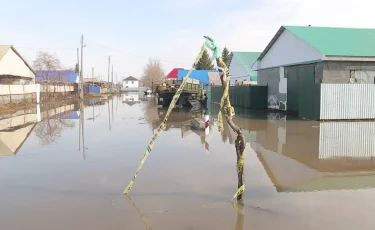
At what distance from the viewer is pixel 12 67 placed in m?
37.6

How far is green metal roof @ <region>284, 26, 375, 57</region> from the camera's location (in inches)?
763

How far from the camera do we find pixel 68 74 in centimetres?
6512

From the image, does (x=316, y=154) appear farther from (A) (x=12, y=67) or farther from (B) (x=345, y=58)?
(A) (x=12, y=67)

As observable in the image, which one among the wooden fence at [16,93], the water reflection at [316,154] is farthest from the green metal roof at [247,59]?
the water reflection at [316,154]

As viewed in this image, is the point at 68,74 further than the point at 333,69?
Yes

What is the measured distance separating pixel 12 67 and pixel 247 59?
27999 mm

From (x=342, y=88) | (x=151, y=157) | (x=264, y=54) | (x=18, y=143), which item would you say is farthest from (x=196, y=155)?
(x=264, y=54)

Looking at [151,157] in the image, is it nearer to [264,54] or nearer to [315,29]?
[315,29]

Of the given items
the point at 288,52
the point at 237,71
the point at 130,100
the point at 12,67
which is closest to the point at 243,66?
the point at 237,71

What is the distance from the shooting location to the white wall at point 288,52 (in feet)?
68.2

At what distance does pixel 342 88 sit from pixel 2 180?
16.9 m

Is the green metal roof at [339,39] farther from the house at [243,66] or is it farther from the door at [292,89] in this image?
the house at [243,66]

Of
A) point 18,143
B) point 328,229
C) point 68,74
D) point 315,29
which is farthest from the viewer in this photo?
point 68,74

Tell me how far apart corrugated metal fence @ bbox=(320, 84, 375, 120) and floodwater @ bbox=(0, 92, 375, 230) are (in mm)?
5646
